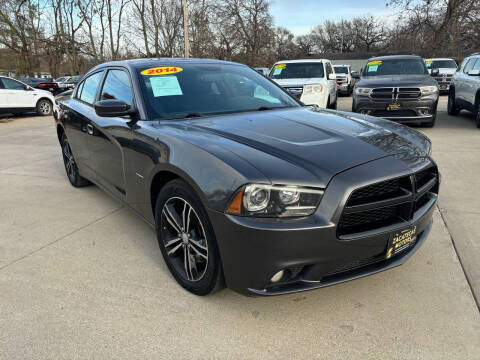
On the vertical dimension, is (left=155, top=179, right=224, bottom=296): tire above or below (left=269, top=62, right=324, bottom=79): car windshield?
below

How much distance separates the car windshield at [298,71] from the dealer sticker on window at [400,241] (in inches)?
351

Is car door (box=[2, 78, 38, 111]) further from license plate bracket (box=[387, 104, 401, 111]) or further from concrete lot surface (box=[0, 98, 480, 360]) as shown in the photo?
license plate bracket (box=[387, 104, 401, 111])

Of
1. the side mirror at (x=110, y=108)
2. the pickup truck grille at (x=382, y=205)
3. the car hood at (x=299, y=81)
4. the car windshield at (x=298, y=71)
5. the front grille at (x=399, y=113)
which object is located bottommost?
the pickup truck grille at (x=382, y=205)

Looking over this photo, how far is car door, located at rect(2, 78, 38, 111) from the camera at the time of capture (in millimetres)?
13844

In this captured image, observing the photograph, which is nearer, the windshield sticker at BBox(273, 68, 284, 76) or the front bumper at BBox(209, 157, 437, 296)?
the front bumper at BBox(209, 157, 437, 296)

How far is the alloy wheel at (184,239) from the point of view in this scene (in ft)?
7.83

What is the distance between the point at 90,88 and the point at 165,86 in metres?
1.57

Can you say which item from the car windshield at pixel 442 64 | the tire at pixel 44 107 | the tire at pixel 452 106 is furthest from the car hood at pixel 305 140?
the car windshield at pixel 442 64

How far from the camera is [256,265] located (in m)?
2.00

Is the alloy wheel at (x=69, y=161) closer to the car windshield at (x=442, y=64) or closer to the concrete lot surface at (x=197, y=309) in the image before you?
the concrete lot surface at (x=197, y=309)

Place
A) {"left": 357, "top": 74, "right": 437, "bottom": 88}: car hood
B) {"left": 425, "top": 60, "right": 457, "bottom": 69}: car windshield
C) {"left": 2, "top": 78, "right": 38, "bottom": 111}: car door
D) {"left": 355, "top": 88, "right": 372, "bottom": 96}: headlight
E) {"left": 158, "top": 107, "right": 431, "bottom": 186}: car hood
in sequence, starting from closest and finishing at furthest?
{"left": 158, "top": 107, "right": 431, "bottom": 186}: car hood, {"left": 357, "top": 74, "right": 437, "bottom": 88}: car hood, {"left": 355, "top": 88, "right": 372, "bottom": 96}: headlight, {"left": 2, "top": 78, "right": 38, "bottom": 111}: car door, {"left": 425, "top": 60, "right": 457, "bottom": 69}: car windshield

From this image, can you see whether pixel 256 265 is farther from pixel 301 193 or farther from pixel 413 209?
pixel 413 209

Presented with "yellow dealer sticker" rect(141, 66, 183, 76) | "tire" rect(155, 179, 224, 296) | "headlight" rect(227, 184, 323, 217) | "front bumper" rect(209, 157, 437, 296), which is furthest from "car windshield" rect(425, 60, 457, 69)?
"headlight" rect(227, 184, 323, 217)

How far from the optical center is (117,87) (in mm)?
3518
